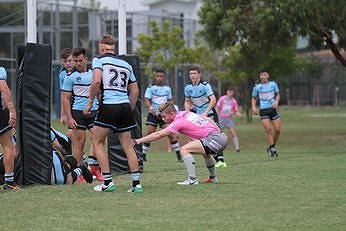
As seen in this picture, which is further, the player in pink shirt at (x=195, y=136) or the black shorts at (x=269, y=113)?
the black shorts at (x=269, y=113)

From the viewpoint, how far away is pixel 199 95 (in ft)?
59.6

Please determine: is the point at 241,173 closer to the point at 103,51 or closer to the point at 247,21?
the point at 103,51

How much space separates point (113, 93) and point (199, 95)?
6.75 m

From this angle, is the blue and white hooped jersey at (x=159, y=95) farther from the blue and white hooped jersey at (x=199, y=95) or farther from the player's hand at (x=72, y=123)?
the player's hand at (x=72, y=123)

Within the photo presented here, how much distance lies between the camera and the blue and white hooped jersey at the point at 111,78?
454 inches

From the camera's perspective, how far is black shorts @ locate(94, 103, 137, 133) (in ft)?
38.0

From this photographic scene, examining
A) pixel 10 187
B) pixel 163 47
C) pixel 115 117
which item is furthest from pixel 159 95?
pixel 163 47

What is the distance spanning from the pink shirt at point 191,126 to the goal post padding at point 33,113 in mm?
2174

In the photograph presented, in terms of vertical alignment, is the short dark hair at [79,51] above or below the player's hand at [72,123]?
above

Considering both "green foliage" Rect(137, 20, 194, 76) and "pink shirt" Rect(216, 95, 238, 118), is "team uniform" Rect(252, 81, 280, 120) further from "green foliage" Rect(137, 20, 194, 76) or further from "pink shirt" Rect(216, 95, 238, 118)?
"green foliage" Rect(137, 20, 194, 76)

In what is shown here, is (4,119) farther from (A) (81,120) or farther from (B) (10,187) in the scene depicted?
(A) (81,120)

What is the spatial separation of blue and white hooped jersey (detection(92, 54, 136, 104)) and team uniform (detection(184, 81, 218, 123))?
6.24 m

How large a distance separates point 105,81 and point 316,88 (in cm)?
5804

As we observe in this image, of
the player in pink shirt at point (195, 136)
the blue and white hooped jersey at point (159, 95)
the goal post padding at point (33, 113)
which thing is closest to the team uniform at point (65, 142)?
the goal post padding at point (33, 113)
